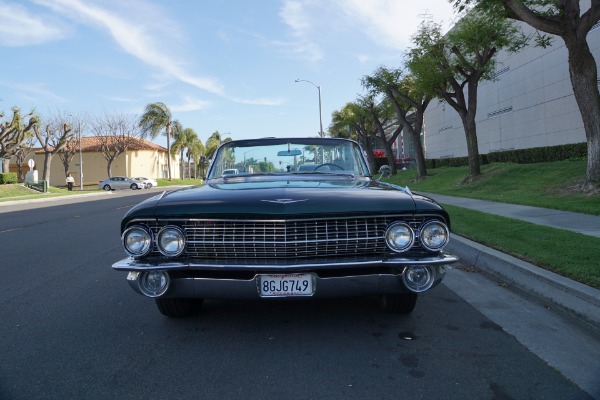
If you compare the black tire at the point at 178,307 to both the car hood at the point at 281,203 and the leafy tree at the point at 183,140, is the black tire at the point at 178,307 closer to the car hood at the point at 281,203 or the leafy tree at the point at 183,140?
the car hood at the point at 281,203

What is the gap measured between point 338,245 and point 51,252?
6.28 metres

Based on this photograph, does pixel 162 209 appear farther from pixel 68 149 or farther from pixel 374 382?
pixel 68 149

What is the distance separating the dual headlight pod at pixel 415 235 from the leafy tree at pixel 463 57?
606 inches

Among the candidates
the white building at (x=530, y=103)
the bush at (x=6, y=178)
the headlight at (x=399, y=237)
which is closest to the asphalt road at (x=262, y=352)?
the headlight at (x=399, y=237)

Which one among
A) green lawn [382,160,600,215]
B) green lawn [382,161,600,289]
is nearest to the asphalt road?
green lawn [382,161,600,289]

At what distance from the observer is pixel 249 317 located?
3.99 metres

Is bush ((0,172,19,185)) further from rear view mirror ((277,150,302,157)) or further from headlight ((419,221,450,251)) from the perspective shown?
headlight ((419,221,450,251))

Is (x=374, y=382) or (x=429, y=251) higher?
(x=429, y=251)

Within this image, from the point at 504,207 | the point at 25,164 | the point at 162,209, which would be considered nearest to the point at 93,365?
the point at 162,209

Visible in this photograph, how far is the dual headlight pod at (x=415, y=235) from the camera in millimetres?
3238

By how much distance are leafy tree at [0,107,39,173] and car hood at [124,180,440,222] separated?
40.3 metres

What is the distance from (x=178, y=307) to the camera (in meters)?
3.87

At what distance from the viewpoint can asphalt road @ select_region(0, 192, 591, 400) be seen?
2.74 meters

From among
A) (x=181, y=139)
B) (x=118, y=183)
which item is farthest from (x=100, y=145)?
(x=181, y=139)
